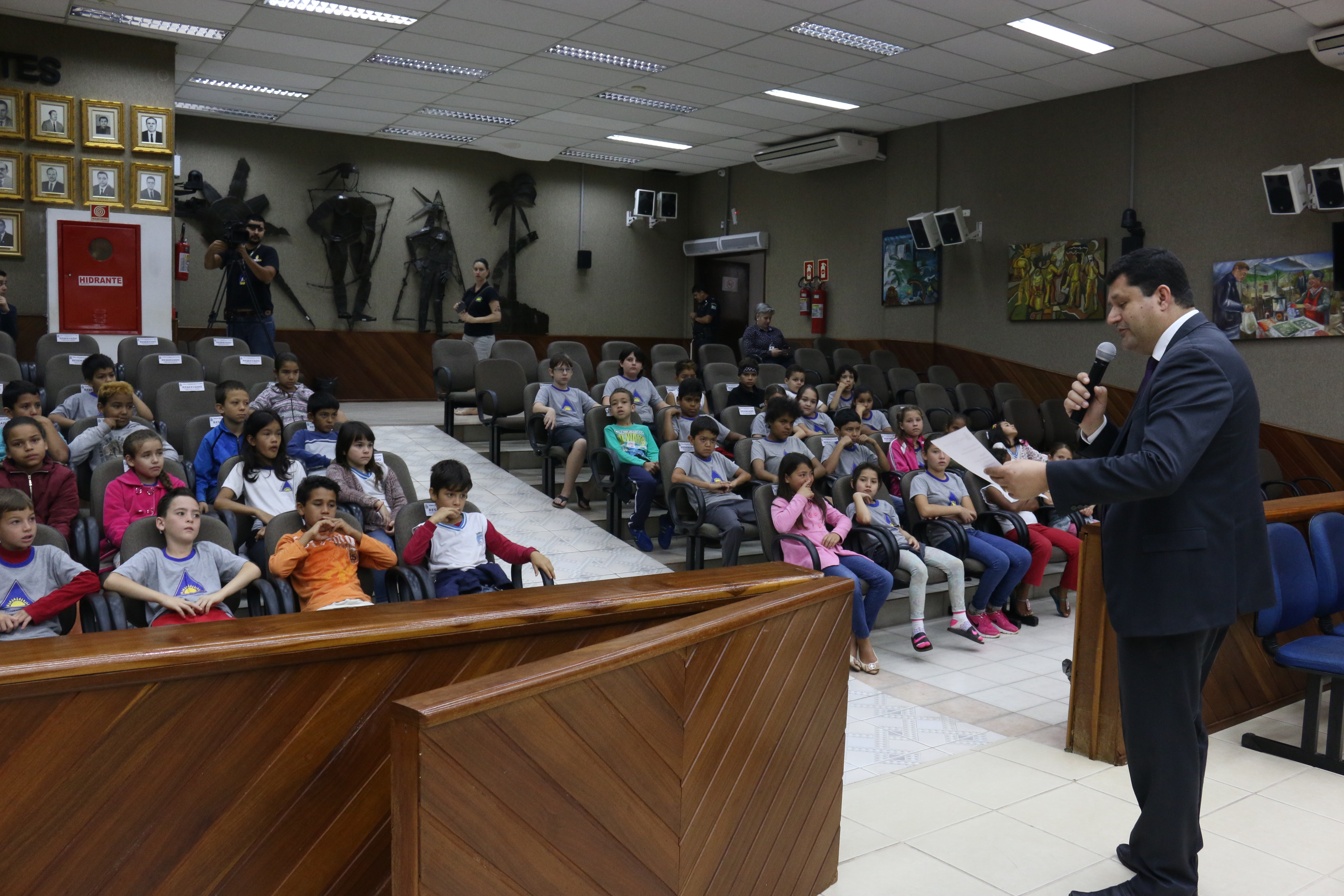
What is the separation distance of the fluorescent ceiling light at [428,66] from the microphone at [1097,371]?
7066mm

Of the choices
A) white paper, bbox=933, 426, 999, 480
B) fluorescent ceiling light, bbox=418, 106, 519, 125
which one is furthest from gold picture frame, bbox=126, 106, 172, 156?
white paper, bbox=933, 426, 999, 480

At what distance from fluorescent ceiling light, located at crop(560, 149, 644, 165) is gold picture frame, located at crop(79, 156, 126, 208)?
5.26 metres

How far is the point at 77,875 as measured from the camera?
146 cm

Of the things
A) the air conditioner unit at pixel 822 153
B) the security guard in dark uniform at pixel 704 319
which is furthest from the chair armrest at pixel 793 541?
the air conditioner unit at pixel 822 153

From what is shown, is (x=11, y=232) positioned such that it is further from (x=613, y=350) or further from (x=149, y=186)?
(x=613, y=350)

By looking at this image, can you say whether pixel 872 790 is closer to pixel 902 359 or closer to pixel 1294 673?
pixel 1294 673

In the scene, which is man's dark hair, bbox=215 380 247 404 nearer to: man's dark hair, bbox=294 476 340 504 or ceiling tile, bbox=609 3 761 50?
man's dark hair, bbox=294 476 340 504

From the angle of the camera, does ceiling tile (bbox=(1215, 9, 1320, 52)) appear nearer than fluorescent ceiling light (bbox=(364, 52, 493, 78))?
Yes

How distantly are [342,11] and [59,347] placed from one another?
312cm

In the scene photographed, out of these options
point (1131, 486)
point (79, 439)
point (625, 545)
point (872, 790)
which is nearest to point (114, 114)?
point (79, 439)

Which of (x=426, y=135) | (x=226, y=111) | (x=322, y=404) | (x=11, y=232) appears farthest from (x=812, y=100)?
(x=11, y=232)

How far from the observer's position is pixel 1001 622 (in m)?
5.39

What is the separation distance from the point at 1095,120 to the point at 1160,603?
306 inches

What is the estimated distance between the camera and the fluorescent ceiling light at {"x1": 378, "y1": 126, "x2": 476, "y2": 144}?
10773mm
